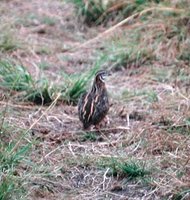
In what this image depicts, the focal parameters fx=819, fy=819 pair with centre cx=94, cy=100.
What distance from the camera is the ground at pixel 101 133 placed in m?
5.11

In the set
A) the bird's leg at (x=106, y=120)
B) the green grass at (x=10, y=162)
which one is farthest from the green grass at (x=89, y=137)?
the green grass at (x=10, y=162)

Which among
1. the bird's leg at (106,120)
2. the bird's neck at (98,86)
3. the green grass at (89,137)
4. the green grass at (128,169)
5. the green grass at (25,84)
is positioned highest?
the bird's neck at (98,86)

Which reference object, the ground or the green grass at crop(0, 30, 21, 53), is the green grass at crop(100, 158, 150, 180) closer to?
the ground

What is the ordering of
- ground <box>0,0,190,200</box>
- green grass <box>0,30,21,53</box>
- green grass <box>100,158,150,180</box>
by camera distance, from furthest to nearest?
green grass <box>0,30,21,53</box> < green grass <box>100,158,150,180</box> < ground <box>0,0,190,200</box>

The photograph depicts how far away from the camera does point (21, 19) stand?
9211mm

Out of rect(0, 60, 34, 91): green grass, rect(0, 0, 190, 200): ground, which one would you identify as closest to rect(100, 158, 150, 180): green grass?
rect(0, 0, 190, 200): ground

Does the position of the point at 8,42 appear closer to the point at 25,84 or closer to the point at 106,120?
the point at 25,84

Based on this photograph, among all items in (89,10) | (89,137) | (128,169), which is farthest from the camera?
(89,10)

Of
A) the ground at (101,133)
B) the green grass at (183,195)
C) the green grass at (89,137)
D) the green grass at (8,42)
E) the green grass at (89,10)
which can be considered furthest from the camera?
the green grass at (89,10)

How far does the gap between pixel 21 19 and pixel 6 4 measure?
26.5 inches

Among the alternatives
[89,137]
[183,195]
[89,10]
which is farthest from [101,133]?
[89,10]

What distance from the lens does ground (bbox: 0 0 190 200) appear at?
5.11m

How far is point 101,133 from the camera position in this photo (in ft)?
20.0

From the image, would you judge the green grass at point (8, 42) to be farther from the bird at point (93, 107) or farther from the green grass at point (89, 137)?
the green grass at point (89, 137)
